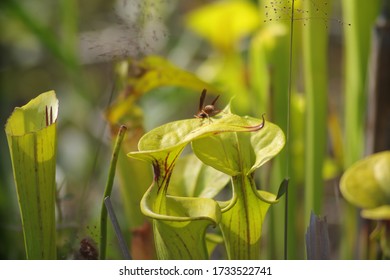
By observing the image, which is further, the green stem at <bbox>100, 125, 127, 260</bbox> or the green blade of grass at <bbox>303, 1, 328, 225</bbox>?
the green blade of grass at <bbox>303, 1, 328, 225</bbox>

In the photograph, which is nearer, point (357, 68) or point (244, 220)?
point (244, 220)

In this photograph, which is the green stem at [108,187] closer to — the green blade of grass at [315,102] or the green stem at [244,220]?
the green stem at [244,220]

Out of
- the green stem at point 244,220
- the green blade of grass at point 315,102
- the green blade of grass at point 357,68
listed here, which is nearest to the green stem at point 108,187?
the green stem at point 244,220

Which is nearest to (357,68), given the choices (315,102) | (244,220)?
(315,102)

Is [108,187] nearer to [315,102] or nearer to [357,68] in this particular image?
[315,102]

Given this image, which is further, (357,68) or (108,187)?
(357,68)

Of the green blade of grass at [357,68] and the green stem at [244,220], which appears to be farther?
the green blade of grass at [357,68]

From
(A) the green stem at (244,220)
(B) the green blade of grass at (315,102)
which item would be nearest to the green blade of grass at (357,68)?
(B) the green blade of grass at (315,102)

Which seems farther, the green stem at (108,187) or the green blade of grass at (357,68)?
the green blade of grass at (357,68)

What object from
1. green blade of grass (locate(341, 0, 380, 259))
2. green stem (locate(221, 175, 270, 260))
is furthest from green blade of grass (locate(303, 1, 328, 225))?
green stem (locate(221, 175, 270, 260))

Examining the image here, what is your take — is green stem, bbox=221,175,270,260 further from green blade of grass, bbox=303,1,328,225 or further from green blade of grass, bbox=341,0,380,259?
green blade of grass, bbox=341,0,380,259

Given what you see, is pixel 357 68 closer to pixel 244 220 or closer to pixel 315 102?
pixel 315 102
